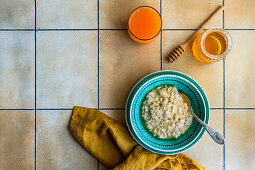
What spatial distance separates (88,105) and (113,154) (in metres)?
0.24

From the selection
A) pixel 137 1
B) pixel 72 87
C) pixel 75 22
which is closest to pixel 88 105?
pixel 72 87

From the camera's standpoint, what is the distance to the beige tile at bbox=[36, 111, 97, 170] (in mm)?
997

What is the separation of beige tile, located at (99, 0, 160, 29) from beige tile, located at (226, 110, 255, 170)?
1.98ft

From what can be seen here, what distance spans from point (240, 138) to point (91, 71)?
0.73 metres

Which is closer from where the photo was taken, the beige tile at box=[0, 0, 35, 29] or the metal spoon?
the metal spoon

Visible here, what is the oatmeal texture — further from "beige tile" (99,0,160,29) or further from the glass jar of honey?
"beige tile" (99,0,160,29)

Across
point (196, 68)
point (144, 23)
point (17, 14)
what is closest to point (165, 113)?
point (196, 68)

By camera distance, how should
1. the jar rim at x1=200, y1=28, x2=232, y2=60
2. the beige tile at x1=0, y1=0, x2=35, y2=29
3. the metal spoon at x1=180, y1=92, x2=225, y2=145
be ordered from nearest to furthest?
the metal spoon at x1=180, y1=92, x2=225, y2=145 → the jar rim at x1=200, y1=28, x2=232, y2=60 → the beige tile at x1=0, y1=0, x2=35, y2=29

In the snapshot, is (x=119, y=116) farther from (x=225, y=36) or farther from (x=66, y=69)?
(x=225, y=36)

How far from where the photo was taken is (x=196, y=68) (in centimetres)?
99

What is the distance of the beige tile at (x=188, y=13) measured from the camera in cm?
98

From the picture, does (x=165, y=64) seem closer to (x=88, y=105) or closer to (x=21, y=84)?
(x=88, y=105)

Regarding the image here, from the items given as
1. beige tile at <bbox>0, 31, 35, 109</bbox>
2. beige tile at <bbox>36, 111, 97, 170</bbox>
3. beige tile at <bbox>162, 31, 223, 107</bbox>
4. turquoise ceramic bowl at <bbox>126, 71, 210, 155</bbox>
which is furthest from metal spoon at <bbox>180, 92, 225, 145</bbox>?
beige tile at <bbox>0, 31, 35, 109</bbox>

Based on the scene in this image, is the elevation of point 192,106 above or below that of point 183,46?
below
